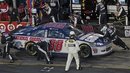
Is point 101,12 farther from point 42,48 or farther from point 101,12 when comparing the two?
point 42,48

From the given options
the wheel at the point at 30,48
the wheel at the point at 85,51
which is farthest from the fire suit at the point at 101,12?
→ the wheel at the point at 30,48

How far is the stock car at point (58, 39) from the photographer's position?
21.2m

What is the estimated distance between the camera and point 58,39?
70.8 feet

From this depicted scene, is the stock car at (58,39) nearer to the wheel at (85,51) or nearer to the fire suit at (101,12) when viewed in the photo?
the wheel at (85,51)

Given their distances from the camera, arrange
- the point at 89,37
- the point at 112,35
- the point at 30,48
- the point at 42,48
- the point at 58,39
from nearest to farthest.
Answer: the point at 42,48, the point at 58,39, the point at 89,37, the point at 30,48, the point at 112,35

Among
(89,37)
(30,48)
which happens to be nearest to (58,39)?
(89,37)

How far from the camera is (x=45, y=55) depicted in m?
20.7

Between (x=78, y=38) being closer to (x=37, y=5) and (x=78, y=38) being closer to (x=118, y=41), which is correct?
(x=118, y=41)

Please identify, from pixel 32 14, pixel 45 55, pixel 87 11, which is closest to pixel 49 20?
pixel 32 14

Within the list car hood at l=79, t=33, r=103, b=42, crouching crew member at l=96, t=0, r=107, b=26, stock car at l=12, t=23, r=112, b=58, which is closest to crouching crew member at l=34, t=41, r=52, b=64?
stock car at l=12, t=23, r=112, b=58

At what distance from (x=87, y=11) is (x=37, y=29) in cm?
790

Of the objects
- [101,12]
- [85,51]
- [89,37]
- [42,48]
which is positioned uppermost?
[101,12]

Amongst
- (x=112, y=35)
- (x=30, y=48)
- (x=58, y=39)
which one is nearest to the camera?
(x=58, y=39)

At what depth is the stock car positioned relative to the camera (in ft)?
69.7
